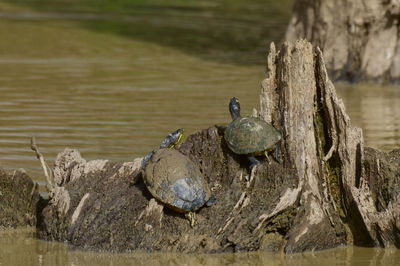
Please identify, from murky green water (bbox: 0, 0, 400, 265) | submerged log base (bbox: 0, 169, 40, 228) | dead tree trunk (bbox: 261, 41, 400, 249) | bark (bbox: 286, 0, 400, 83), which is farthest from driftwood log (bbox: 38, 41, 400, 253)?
bark (bbox: 286, 0, 400, 83)

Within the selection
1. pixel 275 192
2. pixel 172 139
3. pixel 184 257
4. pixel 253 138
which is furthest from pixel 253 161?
pixel 184 257

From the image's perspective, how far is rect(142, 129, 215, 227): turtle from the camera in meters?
6.49

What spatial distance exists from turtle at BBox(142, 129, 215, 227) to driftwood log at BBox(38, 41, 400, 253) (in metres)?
0.09

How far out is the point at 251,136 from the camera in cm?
678

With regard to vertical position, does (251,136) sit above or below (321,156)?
above

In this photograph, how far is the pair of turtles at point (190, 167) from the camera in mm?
6508

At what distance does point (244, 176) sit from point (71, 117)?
4488 mm

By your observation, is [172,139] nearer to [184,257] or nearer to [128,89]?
[184,257]

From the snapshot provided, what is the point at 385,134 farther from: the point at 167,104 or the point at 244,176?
the point at 244,176

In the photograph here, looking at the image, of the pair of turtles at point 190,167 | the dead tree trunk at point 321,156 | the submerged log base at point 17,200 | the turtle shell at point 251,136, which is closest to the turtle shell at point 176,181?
the pair of turtles at point 190,167

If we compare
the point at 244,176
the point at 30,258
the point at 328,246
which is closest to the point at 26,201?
the point at 30,258

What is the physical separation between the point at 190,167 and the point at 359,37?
25.2ft

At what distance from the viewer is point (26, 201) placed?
7.22m

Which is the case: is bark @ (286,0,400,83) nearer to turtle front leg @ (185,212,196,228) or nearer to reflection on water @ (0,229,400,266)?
reflection on water @ (0,229,400,266)
